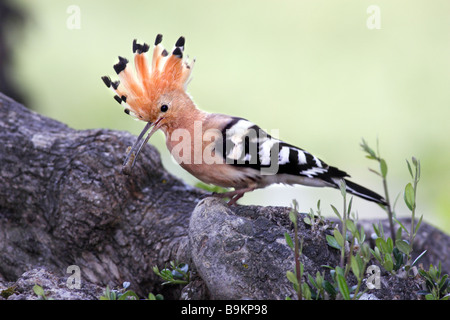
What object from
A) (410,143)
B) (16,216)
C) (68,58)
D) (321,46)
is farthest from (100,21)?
(16,216)

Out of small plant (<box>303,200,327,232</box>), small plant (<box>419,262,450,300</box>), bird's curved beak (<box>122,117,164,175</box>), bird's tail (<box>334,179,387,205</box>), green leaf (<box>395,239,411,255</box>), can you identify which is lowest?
small plant (<box>419,262,450,300</box>)

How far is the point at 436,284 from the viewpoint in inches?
74.1

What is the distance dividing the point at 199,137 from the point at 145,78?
0.35 m

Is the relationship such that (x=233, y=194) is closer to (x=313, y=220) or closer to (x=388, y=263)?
(x=313, y=220)

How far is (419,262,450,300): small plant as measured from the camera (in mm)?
1872

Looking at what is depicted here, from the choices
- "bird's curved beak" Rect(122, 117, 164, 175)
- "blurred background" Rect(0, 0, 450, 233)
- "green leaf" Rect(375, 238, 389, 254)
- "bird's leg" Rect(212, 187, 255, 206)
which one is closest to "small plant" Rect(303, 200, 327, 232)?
"green leaf" Rect(375, 238, 389, 254)

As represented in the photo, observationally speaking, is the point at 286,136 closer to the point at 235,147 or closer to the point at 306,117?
the point at 306,117

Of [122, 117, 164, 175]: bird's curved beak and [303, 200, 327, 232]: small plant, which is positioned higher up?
[122, 117, 164, 175]: bird's curved beak

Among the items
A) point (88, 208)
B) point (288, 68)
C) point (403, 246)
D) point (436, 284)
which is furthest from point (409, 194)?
point (288, 68)

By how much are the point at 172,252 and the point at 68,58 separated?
5541 mm

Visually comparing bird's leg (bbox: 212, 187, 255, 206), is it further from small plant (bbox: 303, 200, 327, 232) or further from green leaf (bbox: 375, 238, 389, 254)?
green leaf (bbox: 375, 238, 389, 254)

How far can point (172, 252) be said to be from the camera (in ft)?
8.66

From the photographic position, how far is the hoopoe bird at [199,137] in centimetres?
263

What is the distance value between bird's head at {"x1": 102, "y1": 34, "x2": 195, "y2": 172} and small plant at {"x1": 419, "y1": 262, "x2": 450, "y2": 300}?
128 centimetres
